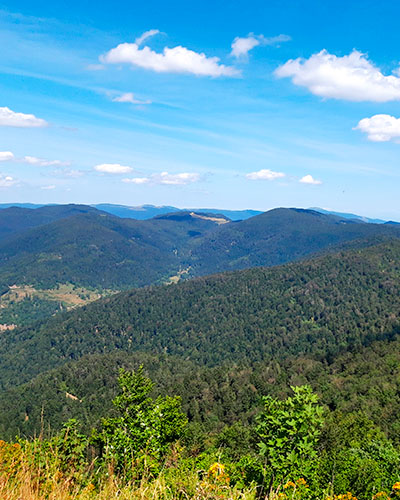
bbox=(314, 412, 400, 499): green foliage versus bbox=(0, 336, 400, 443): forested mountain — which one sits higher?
bbox=(314, 412, 400, 499): green foliage

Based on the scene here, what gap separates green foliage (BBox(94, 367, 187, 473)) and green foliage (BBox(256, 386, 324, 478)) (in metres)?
8.26

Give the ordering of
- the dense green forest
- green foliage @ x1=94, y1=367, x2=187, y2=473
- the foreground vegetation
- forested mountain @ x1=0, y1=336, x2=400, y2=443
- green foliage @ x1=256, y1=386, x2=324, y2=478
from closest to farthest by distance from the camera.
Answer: the foreground vegetation, the dense green forest, green foliage @ x1=256, y1=386, x2=324, y2=478, green foliage @ x1=94, y1=367, x2=187, y2=473, forested mountain @ x1=0, y1=336, x2=400, y2=443

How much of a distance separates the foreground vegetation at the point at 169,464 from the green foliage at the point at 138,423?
87mm

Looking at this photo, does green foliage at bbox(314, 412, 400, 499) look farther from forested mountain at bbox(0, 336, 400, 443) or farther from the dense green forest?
forested mountain at bbox(0, 336, 400, 443)

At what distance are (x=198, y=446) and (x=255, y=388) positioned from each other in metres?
78.7

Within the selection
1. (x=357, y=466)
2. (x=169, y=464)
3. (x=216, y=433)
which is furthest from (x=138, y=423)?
(x=216, y=433)

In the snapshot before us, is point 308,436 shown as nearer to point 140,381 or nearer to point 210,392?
point 140,381

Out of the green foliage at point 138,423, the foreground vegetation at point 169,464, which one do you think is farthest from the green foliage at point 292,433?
the green foliage at point 138,423

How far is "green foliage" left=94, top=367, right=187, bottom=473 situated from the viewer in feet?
73.2

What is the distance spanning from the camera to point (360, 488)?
28.7 metres

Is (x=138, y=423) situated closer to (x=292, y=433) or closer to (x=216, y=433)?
(x=292, y=433)

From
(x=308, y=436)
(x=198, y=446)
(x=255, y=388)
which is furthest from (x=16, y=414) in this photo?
(x=308, y=436)

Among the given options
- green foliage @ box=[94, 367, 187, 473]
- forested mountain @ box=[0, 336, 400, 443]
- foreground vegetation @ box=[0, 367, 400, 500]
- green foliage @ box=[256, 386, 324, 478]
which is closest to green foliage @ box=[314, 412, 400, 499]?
foreground vegetation @ box=[0, 367, 400, 500]

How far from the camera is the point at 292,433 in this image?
15195mm
